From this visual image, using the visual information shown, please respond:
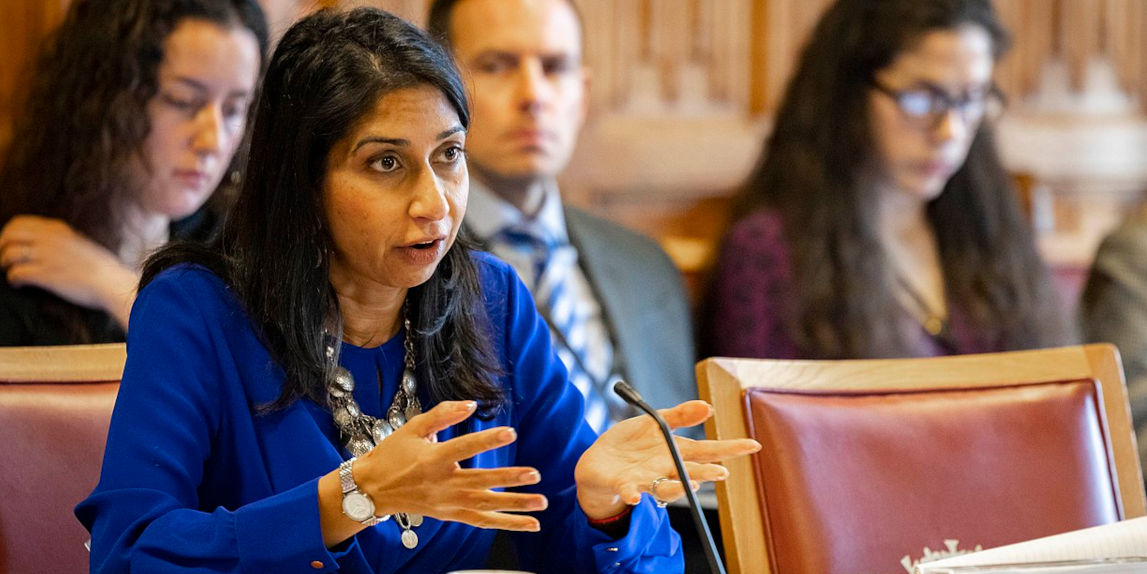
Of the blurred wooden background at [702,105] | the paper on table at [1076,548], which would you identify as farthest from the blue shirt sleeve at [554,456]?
the blurred wooden background at [702,105]

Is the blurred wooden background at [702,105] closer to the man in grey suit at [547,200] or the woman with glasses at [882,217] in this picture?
the woman with glasses at [882,217]

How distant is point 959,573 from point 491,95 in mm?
1570

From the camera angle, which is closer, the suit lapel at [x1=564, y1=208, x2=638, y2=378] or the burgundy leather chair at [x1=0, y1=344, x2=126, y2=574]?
the burgundy leather chair at [x1=0, y1=344, x2=126, y2=574]

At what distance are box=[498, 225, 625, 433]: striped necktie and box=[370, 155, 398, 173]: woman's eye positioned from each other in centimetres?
109

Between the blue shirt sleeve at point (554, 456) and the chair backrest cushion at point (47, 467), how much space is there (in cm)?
44

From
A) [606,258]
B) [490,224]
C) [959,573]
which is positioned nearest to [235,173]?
[490,224]

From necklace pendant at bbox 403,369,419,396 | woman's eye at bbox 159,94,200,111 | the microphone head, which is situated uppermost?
woman's eye at bbox 159,94,200,111

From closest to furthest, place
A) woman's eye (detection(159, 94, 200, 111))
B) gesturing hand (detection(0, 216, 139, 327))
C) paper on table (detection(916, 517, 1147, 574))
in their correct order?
paper on table (detection(916, 517, 1147, 574)), gesturing hand (detection(0, 216, 139, 327)), woman's eye (detection(159, 94, 200, 111))

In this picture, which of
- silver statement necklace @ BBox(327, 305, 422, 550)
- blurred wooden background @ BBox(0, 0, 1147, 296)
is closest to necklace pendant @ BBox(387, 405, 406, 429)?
silver statement necklace @ BBox(327, 305, 422, 550)

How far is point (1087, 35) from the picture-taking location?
11.0 feet

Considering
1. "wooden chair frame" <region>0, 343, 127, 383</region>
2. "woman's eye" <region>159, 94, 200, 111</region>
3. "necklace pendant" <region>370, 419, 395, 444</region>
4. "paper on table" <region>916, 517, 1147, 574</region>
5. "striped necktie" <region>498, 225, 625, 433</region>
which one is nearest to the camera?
"paper on table" <region>916, 517, 1147, 574</region>

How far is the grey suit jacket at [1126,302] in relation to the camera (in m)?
2.57

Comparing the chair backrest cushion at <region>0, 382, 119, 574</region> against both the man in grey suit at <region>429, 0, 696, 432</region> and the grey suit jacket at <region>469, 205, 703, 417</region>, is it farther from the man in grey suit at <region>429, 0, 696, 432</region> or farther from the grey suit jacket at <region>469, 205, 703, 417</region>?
the grey suit jacket at <region>469, 205, 703, 417</region>

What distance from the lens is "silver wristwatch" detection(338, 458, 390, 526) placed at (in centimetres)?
110
